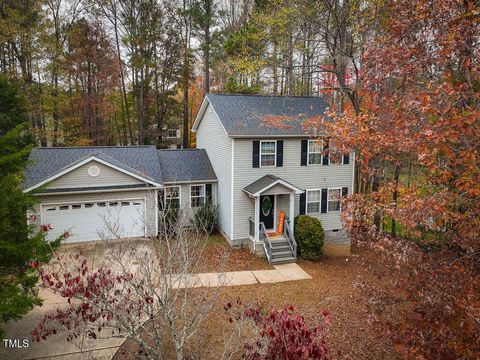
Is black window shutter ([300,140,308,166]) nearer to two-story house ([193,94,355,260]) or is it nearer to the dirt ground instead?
two-story house ([193,94,355,260])

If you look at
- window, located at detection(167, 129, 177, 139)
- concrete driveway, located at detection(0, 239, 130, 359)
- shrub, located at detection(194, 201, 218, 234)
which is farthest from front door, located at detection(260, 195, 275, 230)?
window, located at detection(167, 129, 177, 139)

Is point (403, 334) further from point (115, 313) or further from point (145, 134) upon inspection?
point (145, 134)

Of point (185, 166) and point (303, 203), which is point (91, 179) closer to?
point (185, 166)

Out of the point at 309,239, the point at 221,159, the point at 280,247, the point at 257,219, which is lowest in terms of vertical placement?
the point at 280,247

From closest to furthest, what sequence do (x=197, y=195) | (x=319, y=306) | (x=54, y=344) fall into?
(x=54, y=344) < (x=319, y=306) < (x=197, y=195)

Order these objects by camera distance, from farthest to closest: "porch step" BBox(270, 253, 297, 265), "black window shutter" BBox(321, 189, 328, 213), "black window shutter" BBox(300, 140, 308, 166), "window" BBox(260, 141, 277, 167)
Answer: "black window shutter" BBox(321, 189, 328, 213), "black window shutter" BBox(300, 140, 308, 166), "window" BBox(260, 141, 277, 167), "porch step" BBox(270, 253, 297, 265)

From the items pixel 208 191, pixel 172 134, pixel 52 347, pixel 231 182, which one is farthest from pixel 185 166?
pixel 172 134
